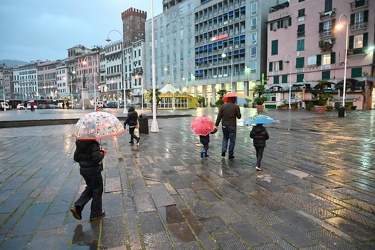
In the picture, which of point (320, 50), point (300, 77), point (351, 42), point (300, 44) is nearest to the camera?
point (351, 42)

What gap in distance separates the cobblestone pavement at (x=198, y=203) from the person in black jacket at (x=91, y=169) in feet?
0.59

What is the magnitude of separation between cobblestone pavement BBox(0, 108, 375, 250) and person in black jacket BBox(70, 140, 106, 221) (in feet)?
0.59

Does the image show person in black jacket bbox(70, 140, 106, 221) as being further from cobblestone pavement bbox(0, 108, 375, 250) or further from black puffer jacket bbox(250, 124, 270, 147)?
black puffer jacket bbox(250, 124, 270, 147)

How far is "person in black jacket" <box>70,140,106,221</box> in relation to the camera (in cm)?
328

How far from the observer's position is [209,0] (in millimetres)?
59750

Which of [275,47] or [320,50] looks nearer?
[320,50]

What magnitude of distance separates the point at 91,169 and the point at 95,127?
582 millimetres

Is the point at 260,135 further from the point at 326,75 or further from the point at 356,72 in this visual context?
the point at 326,75

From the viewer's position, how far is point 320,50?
39.6 meters

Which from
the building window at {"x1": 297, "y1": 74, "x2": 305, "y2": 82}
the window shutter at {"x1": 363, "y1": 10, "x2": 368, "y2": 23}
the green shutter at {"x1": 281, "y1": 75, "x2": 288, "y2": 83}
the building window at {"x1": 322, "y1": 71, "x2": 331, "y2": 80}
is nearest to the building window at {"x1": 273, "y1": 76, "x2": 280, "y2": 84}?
the green shutter at {"x1": 281, "y1": 75, "x2": 288, "y2": 83}

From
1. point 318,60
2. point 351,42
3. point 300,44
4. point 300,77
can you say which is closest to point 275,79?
point 300,77

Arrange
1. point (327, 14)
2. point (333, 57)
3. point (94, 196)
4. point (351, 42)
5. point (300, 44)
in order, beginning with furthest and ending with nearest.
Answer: point (300, 44) < point (327, 14) < point (333, 57) < point (351, 42) < point (94, 196)

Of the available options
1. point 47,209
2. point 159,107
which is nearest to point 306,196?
point 47,209

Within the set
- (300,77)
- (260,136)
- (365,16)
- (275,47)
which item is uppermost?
(365,16)
